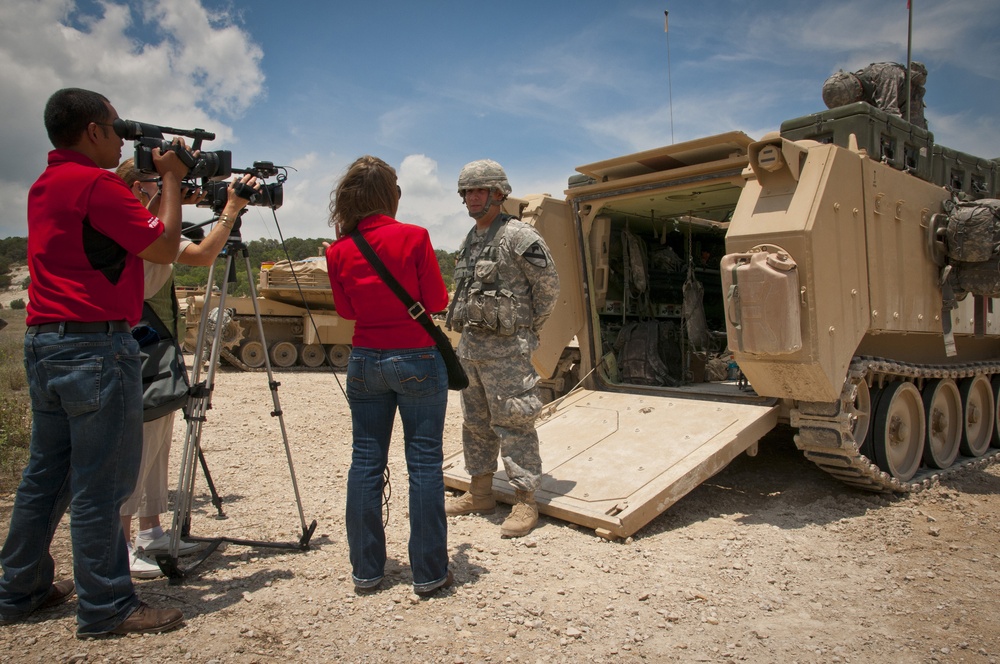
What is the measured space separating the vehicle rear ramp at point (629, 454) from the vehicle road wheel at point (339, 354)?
11559 millimetres

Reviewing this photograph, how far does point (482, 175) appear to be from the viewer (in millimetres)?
4285

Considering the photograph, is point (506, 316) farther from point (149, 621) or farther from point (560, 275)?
point (560, 275)

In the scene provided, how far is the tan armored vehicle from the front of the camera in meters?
4.58

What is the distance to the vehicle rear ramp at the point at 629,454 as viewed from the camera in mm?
4363

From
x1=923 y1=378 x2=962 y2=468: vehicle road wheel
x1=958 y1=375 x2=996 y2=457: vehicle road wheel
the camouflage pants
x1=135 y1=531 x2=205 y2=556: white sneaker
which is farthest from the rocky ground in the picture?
x1=958 y1=375 x2=996 y2=457: vehicle road wheel

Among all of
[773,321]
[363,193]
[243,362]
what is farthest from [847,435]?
[243,362]

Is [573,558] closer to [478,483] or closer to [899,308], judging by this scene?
[478,483]

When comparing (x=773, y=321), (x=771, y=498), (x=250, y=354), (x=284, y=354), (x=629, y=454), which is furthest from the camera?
(x=284, y=354)

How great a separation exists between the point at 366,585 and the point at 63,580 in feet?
4.43

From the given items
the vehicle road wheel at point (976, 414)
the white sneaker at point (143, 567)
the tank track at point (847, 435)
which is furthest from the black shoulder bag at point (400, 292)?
the vehicle road wheel at point (976, 414)

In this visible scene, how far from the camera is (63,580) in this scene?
3285mm

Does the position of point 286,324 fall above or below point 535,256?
below

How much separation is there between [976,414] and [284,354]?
13.6 m

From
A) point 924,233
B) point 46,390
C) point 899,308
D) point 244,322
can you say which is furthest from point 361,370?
point 244,322
